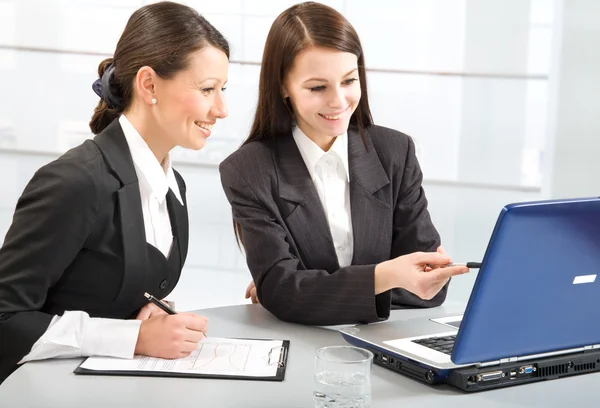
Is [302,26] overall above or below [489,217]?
above

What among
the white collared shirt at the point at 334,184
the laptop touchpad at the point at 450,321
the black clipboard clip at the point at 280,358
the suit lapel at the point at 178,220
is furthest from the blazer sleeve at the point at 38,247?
the laptop touchpad at the point at 450,321

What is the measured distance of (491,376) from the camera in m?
1.58

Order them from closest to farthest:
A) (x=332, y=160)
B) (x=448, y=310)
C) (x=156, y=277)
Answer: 1. (x=156, y=277)
2. (x=448, y=310)
3. (x=332, y=160)

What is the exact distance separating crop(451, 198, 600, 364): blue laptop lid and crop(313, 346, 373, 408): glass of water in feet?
0.51

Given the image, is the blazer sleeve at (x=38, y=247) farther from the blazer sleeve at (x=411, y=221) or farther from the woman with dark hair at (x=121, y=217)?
the blazer sleeve at (x=411, y=221)

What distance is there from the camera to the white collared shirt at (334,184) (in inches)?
90.0

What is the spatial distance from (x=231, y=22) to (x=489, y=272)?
380 centimetres

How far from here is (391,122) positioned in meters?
4.98

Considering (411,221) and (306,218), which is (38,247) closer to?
(306,218)

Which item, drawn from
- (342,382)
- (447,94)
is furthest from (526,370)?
(447,94)

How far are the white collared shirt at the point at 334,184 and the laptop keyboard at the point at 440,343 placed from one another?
1.82 ft

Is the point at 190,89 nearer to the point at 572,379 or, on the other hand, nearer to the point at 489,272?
the point at 489,272

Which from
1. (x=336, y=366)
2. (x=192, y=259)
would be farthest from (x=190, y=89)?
(x=192, y=259)

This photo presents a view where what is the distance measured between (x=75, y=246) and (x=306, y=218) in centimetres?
62
